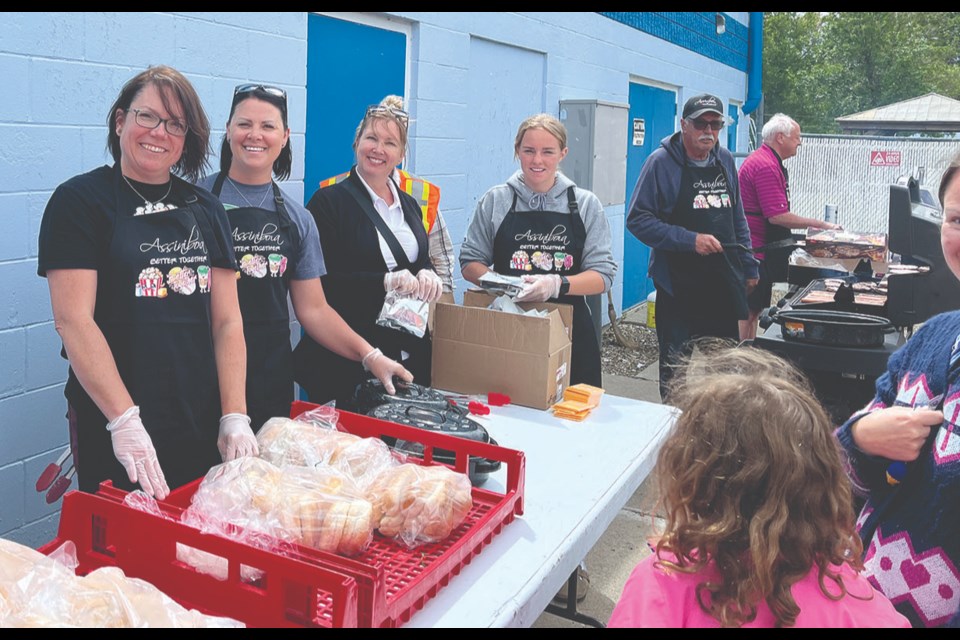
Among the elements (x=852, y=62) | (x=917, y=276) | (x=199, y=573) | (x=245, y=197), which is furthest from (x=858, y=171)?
(x=852, y=62)

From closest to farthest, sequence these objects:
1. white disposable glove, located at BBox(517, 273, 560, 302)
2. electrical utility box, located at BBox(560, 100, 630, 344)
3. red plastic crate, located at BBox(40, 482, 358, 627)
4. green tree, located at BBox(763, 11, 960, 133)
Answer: red plastic crate, located at BBox(40, 482, 358, 627), white disposable glove, located at BBox(517, 273, 560, 302), electrical utility box, located at BBox(560, 100, 630, 344), green tree, located at BBox(763, 11, 960, 133)

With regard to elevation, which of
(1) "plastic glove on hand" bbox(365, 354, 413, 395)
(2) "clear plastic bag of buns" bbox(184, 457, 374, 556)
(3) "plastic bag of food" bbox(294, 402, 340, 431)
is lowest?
(2) "clear plastic bag of buns" bbox(184, 457, 374, 556)

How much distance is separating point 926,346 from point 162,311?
180 cm

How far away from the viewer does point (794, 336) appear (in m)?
3.90

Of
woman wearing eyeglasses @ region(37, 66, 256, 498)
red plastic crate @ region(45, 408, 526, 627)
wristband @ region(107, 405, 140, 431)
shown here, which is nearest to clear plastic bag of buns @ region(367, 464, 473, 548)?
red plastic crate @ region(45, 408, 526, 627)

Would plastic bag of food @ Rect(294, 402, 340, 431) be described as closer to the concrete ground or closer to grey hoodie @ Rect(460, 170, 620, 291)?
the concrete ground

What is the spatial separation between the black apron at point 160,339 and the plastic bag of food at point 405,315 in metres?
0.70

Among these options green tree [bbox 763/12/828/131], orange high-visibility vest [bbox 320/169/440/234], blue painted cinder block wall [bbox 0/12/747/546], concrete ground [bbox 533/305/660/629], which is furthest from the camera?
green tree [bbox 763/12/828/131]

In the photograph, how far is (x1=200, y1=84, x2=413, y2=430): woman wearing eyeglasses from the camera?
2633 millimetres

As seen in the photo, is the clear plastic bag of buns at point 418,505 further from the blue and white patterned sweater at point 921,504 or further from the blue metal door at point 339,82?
the blue metal door at point 339,82

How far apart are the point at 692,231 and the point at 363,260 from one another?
7.79 ft

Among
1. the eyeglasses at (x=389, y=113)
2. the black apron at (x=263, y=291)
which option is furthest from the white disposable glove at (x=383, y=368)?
the eyeglasses at (x=389, y=113)

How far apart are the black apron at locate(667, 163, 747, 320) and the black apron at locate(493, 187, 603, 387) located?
141cm

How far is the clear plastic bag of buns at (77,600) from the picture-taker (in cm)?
134
